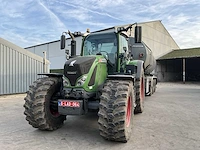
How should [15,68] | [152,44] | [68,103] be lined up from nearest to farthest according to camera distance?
1. [68,103]
2. [15,68]
3. [152,44]

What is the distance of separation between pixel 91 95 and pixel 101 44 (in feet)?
5.55

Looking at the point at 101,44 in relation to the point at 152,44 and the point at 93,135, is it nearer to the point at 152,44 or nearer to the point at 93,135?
the point at 93,135

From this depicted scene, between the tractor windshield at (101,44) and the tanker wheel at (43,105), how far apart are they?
55.6 inches

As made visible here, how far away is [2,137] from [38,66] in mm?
9087

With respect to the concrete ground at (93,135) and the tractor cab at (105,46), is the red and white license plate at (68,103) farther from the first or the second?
the tractor cab at (105,46)

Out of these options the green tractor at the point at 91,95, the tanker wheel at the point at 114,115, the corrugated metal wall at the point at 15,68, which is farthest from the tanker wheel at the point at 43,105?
the corrugated metal wall at the point at 15,68

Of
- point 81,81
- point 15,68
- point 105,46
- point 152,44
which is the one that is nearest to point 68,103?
point 81,81

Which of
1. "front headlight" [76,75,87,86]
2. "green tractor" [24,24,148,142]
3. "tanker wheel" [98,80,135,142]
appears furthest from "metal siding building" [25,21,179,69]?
"tanker wheel" [98,80,135,142]

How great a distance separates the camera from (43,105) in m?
3.90

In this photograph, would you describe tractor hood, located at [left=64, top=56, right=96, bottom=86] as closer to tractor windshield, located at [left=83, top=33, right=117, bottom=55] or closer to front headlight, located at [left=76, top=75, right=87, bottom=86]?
front headlight, located at [left=76, top=75, right=87, bottom=86]

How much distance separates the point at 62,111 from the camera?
3.73m

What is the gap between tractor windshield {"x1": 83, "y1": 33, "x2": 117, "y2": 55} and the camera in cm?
485

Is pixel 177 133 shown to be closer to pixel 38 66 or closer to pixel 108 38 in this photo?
pixel 108 38

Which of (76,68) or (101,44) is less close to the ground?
(101,44)
